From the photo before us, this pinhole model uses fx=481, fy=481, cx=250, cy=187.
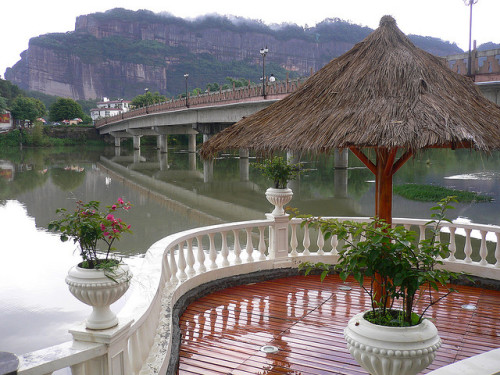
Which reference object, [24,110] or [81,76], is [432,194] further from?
[81,76]

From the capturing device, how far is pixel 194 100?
36375mm

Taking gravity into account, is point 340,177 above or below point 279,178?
below

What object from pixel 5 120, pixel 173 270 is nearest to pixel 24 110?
pixel 5 120

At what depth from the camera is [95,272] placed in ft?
9.19

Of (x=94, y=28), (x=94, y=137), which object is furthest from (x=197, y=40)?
(x=94, y=137)

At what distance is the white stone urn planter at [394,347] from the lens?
263 centimetres

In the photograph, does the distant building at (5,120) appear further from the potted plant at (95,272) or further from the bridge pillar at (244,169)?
the potted plant at (95,272)

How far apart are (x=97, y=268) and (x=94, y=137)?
80.8 m

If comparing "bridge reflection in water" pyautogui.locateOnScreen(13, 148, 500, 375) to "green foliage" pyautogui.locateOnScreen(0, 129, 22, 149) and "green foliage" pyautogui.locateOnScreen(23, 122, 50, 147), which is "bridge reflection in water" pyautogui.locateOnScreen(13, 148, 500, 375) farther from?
"green foliage" pyautogui.locateOnScreen(0, 129, 22, 149)

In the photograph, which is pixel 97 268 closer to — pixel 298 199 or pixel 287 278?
pixel 287 278

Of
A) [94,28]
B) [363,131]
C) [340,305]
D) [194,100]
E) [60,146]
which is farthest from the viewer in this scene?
[94,28]

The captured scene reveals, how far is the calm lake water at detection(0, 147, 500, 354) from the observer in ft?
29.0

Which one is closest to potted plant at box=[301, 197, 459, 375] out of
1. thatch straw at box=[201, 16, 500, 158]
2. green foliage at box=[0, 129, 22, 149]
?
thatch straw at box=[201, 16, 500, 158]

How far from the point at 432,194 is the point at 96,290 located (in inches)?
811
